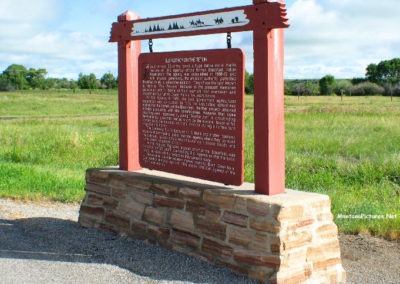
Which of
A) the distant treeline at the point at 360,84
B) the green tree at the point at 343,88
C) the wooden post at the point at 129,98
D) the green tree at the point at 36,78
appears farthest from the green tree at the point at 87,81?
the wooden post at the point at 129,98

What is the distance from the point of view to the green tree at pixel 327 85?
92131 mm

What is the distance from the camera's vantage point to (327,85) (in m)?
94.7

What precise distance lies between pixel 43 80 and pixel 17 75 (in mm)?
6292

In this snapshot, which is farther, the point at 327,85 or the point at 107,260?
the point at 327,85

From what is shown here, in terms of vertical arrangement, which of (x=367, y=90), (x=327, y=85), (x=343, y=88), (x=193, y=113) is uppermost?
(x=327, y=85)

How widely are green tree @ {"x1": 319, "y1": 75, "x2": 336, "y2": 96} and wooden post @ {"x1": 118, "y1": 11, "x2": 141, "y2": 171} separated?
86709 millimetres

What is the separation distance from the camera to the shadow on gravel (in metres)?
5.36

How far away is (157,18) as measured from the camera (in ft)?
21.3

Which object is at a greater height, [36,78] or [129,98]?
[36,78]

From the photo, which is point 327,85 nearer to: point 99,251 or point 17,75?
point 17,75

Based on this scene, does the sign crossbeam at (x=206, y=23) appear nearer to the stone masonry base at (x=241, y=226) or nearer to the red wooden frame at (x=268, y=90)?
the red wooden frame at (x=268, y=90)

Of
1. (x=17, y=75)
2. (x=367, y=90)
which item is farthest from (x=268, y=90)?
(x=17, y=75)

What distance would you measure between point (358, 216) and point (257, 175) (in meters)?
2.54

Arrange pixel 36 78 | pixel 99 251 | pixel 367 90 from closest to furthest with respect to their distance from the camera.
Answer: pixel 99 251
pixel 367 90
pixel 36 78
